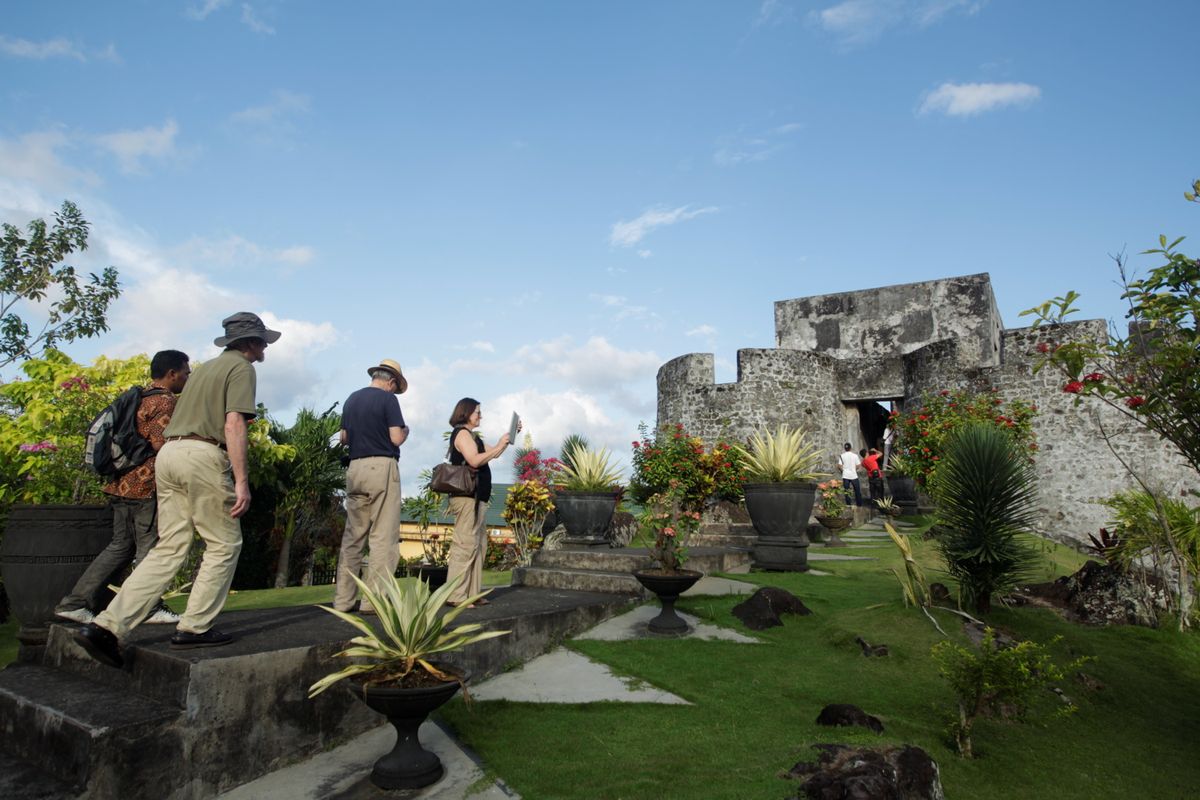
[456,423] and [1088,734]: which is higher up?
[456,423]

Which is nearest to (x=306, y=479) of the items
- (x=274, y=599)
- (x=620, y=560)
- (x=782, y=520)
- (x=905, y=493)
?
(x=274, y=599)

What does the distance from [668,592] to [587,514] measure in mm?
3085

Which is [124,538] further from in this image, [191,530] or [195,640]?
[195,640]

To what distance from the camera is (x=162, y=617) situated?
4188 mm

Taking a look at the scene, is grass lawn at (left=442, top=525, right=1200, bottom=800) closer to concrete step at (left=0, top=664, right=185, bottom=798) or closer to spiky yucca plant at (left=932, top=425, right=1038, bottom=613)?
spiky yucca plant at (left=932, top=425, right=1038, bottom=613)

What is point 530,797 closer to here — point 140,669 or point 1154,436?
point 140,669

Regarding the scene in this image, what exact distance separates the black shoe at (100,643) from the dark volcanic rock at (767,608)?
4229 mm

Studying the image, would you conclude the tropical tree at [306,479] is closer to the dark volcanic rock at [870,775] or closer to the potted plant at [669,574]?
the potted plant at [669,574]

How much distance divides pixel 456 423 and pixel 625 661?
7.14ft

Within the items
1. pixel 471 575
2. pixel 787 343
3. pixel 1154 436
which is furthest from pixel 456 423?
pixel 787 343

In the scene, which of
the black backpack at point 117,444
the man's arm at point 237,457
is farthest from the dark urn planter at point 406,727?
the black backpack at point 117,444

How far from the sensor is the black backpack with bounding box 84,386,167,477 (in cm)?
414

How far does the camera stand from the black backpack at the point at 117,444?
4.14 meters

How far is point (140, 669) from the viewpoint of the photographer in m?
3.21
